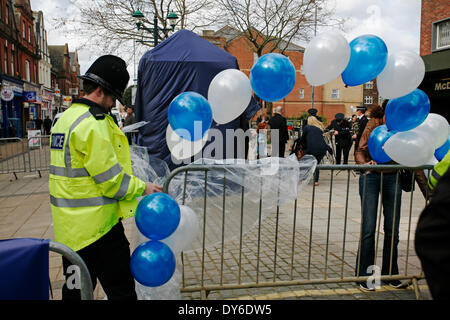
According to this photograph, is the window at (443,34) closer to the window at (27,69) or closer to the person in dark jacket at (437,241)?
the person in dark jacket at (437,241)

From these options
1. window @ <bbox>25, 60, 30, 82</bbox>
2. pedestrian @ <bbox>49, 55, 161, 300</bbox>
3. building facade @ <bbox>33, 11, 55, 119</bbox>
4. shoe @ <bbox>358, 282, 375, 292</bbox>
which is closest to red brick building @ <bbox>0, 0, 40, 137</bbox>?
window @ <bbox>25, 60, 30, 82</bbox>

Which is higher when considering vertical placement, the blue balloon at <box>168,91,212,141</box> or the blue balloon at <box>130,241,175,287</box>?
the blue balloon at <box>168,91,212,141</box>

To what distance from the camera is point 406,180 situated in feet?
12.2

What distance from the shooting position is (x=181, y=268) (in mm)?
3465

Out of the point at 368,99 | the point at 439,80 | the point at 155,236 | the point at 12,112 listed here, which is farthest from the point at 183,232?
the point at 368,99

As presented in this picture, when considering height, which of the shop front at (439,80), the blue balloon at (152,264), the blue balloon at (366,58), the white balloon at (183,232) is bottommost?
the blue balloon at (152,264)

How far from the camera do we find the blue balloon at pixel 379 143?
3.59 meters

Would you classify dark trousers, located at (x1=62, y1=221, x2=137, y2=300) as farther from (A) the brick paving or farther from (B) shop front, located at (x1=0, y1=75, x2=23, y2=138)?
(B) shop front, located at (x1=0, y1=75, x2=23, y2=138)

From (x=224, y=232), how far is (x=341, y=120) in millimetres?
9164

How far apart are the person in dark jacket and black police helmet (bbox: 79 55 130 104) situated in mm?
2054

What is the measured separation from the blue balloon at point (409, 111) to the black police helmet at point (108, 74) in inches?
90.7

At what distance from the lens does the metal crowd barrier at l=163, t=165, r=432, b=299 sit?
3.48 meters

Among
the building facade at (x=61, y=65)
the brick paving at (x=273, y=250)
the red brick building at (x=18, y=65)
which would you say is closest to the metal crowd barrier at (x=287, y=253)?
the brick paving at (x=273, y=250)

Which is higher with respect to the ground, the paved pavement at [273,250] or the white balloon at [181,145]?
the white balloon at [181,145]
